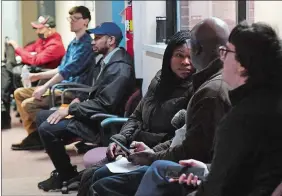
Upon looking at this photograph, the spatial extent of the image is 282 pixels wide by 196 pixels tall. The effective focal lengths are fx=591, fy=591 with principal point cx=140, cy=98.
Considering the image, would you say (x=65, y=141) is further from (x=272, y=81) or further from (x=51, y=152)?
(x=272, y=81)

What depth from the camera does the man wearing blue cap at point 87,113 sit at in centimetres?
454

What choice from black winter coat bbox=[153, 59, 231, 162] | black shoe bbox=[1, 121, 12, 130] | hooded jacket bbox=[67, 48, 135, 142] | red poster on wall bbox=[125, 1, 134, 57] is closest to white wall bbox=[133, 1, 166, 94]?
red poster on wall bbox=[125, 1, 134, 57]

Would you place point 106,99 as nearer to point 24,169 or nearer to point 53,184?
point 53,184

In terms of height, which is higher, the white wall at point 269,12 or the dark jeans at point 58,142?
the white wall at point 269,12

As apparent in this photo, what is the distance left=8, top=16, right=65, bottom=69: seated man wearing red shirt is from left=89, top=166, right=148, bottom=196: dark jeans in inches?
153

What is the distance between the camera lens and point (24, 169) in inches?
215

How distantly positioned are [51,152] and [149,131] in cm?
130

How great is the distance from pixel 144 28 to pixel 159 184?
2.82 metres

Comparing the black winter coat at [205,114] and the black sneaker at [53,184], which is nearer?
the black winter coat at [205,114]

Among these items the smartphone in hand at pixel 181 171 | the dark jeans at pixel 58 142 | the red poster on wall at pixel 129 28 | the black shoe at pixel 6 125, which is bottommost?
the black shoe at pixel 6 125

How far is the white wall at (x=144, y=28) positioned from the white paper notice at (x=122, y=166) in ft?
6.17

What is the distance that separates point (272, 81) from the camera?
7.12ft

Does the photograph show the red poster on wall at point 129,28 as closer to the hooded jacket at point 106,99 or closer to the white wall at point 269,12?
the hooded jacket at point 106,99

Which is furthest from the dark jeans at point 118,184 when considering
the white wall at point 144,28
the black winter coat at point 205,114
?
the white wall at point 144,28
